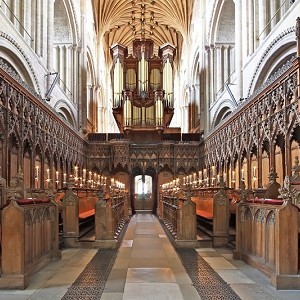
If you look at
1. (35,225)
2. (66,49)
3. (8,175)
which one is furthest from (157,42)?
(35,225)

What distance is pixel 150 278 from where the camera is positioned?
19.5 feet

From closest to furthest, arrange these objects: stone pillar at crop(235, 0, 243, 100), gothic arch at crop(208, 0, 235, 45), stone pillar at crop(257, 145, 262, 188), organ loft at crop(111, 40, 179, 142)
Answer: stone pillar at crop(257, 145, 262, 188), stone pillar at crop(235, 0, 243, 100), gothic arch at crop(208, 0, 235, 45), organ loft at crop(111, 40, 179, 142)

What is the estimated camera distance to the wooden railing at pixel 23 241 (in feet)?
17.5

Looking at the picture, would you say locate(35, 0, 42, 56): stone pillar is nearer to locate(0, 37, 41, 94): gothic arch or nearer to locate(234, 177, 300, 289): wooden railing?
locate(0, 37, 41, 94): gothic arch

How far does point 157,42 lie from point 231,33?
23.8 metres

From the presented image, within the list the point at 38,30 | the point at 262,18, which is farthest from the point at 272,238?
the point at 38,30

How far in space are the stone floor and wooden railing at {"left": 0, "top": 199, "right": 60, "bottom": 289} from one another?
0.15 meters

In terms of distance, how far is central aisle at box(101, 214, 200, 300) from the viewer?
504cm

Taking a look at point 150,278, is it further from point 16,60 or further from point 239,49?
point 239,49

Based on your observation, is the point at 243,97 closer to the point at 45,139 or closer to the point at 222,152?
the point at 222,152

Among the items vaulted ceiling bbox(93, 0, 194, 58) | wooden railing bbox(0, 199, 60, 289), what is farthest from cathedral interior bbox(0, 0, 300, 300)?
vaulted ceiling bbox(93, 0, 194, 58)

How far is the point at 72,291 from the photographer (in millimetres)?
5211

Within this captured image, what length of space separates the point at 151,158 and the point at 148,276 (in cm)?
2043

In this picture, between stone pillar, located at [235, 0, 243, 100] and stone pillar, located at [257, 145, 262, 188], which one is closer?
stone pillar, located at [257, 145, 262, 188]
